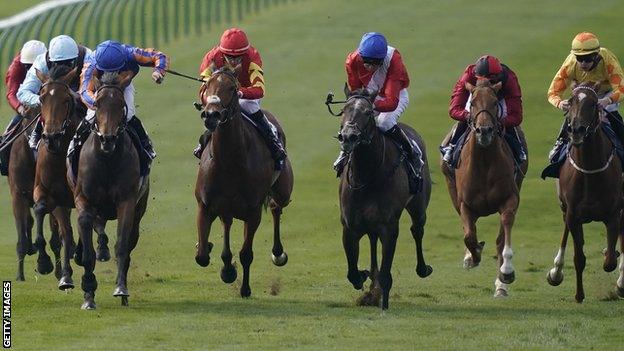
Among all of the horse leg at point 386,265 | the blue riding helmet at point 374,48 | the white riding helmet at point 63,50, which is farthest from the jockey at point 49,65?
the horse leg at point 386,265

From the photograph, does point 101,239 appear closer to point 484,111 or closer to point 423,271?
point 423,271

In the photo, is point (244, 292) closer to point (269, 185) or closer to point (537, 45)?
point (269, 185)

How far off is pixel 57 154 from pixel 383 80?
3.09m

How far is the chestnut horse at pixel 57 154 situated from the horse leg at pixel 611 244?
475 cm

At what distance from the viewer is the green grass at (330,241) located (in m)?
14.3

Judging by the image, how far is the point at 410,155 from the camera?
647 inches

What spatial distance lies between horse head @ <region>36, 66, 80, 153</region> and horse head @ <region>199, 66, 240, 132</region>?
3.93 ft

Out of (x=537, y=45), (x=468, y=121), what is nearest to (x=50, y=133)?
(x=468, y=121)

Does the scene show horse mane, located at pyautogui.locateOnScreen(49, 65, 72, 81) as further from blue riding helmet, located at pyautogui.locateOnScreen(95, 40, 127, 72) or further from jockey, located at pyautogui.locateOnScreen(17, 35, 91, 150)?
blue riding helmet, located at pyautogui.locateOnScreen(95, 40, 127, 72)

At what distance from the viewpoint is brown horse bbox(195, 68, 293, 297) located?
15.8 m

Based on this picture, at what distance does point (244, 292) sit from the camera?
1703 centimetres

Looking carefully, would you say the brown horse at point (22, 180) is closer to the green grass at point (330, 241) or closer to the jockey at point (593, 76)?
the green grass at point (330, 241)

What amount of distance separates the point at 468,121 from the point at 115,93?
354 cm

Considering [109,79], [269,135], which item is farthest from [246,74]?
[109,79]
